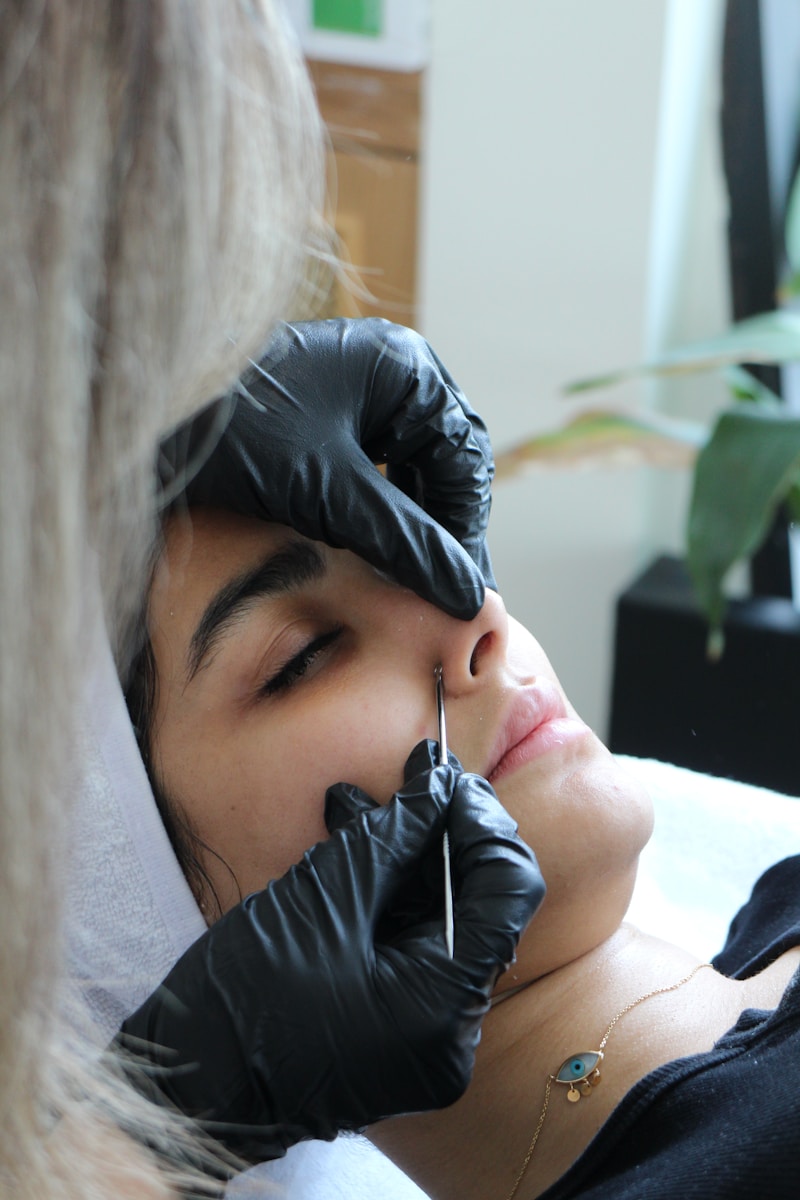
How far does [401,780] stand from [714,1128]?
0.30 m

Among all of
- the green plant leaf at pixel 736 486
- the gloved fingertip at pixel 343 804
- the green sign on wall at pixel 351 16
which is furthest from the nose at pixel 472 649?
the green sign on wall at pixel 351 16

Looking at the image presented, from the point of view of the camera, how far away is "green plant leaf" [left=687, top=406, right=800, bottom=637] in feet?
4.63

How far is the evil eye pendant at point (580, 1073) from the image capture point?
0.84 m

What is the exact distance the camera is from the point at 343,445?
34.1 inches

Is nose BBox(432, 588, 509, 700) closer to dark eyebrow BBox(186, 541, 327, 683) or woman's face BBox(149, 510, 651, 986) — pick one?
woman's face BBox(149, 510, 651, 986)

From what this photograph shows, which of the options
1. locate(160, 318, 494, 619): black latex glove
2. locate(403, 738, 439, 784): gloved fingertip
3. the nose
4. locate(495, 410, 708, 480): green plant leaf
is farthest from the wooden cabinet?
locate(403, 738, 439, 784): gloved fingertip

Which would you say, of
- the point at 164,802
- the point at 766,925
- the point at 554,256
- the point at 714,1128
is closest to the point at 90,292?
the point at 164,802

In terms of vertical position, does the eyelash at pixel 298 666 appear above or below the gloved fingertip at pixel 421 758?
above

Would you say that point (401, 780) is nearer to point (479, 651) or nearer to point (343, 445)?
point (479, 651)

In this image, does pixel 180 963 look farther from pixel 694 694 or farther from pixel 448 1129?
pixel 694 694

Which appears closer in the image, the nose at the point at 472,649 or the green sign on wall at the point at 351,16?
the nose at the point at 472,649

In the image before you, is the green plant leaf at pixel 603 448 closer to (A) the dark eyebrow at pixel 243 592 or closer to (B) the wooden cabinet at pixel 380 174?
(B) the wooden cabinet at pixel 380 174

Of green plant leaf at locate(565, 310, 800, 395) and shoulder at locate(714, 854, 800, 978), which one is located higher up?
green plant leaf at locate(565, 310, 800, 395)

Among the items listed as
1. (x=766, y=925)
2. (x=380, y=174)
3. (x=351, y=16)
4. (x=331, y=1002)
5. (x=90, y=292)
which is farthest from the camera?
(x=380, y=174)
